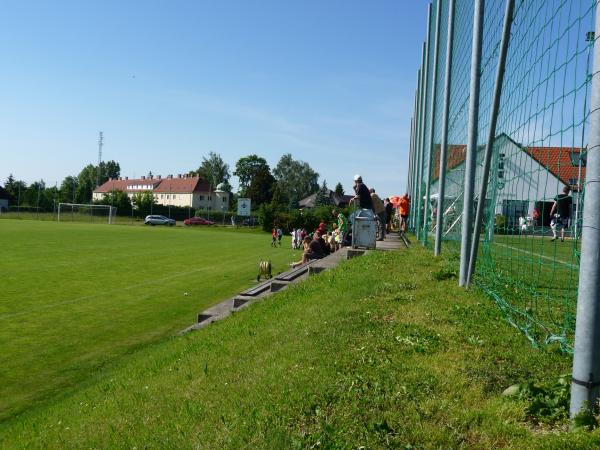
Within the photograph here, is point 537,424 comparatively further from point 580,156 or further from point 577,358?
point 580,156

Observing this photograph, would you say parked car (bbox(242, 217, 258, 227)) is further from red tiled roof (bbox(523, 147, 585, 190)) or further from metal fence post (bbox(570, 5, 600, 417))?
metal fence post (bbox(570, 5, 600, 417))

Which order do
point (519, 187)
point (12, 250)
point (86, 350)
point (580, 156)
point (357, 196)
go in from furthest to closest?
point (12, 250) → point (357, 196) → point (86, 350) → point (519, 187) → point (580, 156)

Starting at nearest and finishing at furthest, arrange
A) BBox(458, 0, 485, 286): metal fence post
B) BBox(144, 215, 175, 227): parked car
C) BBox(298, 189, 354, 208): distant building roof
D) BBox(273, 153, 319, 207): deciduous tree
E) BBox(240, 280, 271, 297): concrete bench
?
BBox(458, 0, 485, 286): metal fence post → BBox(240, 280, 271, 297): concrete bench → BBox(144, 215, 175, 227): parked car → BBox(298, 189, 354, 208): distant building roof → BBox(273, 153, 319, 207): deciduous tree

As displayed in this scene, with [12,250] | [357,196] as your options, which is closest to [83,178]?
[12,250]

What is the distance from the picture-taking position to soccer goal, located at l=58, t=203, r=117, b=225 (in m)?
74.6

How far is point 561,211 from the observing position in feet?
15.4

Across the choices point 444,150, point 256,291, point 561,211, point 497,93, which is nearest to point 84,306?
point 256,291

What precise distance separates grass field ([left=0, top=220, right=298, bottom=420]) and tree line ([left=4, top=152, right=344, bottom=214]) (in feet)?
214

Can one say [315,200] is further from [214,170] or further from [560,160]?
[560,160]

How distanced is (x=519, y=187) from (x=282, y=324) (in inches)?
102

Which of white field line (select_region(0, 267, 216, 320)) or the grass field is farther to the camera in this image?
white field line (select_region(0, 267, 216, 320))

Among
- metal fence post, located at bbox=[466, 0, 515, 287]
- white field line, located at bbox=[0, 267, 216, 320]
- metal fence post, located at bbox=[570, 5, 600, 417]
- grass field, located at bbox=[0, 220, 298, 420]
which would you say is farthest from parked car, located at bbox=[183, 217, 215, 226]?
metal fence post, located at bbox=[570, 5, 600, 417]

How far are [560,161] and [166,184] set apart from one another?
436 ft

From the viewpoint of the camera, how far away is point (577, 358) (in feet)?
9.34
